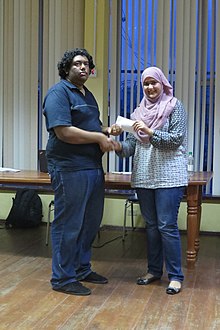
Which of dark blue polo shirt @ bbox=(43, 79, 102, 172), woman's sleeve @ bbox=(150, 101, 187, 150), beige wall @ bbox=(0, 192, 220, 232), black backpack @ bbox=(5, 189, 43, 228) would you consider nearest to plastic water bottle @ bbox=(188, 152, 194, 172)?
beige wall @ bbox=(0, 192, 220, 232)

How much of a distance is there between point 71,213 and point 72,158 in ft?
1.10

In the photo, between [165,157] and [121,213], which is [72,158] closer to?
[165,157]

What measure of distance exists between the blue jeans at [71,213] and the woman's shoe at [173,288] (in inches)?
23.5

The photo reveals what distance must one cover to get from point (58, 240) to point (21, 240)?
5.41ft

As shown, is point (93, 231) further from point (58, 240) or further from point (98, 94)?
point (98, 94)

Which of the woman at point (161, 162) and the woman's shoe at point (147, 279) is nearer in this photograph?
the woman at point (161, 162)

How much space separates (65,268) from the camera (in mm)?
2818

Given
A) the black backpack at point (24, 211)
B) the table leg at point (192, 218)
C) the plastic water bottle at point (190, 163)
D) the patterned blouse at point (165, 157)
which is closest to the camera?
the patterned blouse at point (165, 157)

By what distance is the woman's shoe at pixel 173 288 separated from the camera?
2.81m

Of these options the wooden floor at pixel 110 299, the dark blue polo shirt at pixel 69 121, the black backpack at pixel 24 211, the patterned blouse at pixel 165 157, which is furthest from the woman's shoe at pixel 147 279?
the black backpack at pixel 24 211

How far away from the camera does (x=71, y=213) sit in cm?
275

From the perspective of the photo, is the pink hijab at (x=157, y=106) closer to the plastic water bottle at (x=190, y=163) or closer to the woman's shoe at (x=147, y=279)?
the woman's shoe at (x=147, y=279)

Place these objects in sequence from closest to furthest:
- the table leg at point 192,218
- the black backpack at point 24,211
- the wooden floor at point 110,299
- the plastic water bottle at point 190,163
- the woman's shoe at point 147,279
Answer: the wooden floor at point 110,299
the woman's shoe at point 147,279
the table leg at point 192,218
the plastic water bottle at point 190,163
the black backpack at point 24,211

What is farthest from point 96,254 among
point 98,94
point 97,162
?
point 98,94
